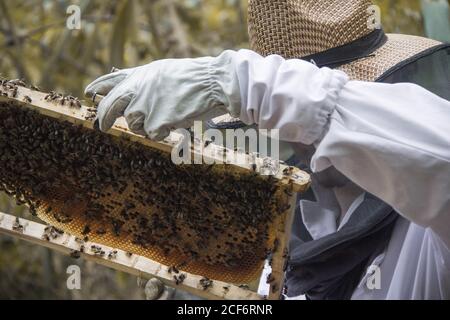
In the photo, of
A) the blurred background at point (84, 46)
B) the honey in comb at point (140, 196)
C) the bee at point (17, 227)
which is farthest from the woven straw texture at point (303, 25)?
the blurred background at point (84, 46)

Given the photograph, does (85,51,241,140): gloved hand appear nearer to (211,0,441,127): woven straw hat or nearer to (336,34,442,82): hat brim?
(211,0,441,127): woven straw hat

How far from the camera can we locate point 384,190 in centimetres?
200

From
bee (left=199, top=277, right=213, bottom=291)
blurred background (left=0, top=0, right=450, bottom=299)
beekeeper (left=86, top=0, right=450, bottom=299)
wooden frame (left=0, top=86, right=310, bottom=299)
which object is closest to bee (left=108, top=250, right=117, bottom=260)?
wooden frame (left=0, top=86, right=310, bottom=299)

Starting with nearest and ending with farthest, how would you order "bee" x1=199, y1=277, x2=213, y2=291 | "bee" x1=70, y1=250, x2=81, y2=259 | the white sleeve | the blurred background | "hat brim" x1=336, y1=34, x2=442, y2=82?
1. the white sleeve
2. "bee" x1=199, y1=277, x2=213, y2=291
3. "bee" x1=70, y1=250, x2=81, y2=259
4. "hat brim" x1=336, y1=34, x2=442, y2=82
5. the blurred background

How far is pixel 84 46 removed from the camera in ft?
19.7

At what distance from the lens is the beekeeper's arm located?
6.37 feet

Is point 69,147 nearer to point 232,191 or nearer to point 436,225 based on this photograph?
point 232,191

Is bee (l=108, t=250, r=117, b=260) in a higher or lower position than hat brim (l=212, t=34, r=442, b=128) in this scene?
lower

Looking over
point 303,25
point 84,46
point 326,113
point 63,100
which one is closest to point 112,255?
point 63,100

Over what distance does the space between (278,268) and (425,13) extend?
231cm

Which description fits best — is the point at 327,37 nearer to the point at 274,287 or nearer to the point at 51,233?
the point at 274,287

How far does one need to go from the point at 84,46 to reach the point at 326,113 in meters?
4.32

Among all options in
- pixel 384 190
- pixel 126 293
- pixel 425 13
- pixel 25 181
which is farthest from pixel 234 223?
pixel 126 293

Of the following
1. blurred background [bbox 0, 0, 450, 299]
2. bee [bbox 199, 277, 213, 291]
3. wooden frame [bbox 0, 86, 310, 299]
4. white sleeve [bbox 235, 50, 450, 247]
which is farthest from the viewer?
blurred background [bbox 0, 0, 450, 299]
